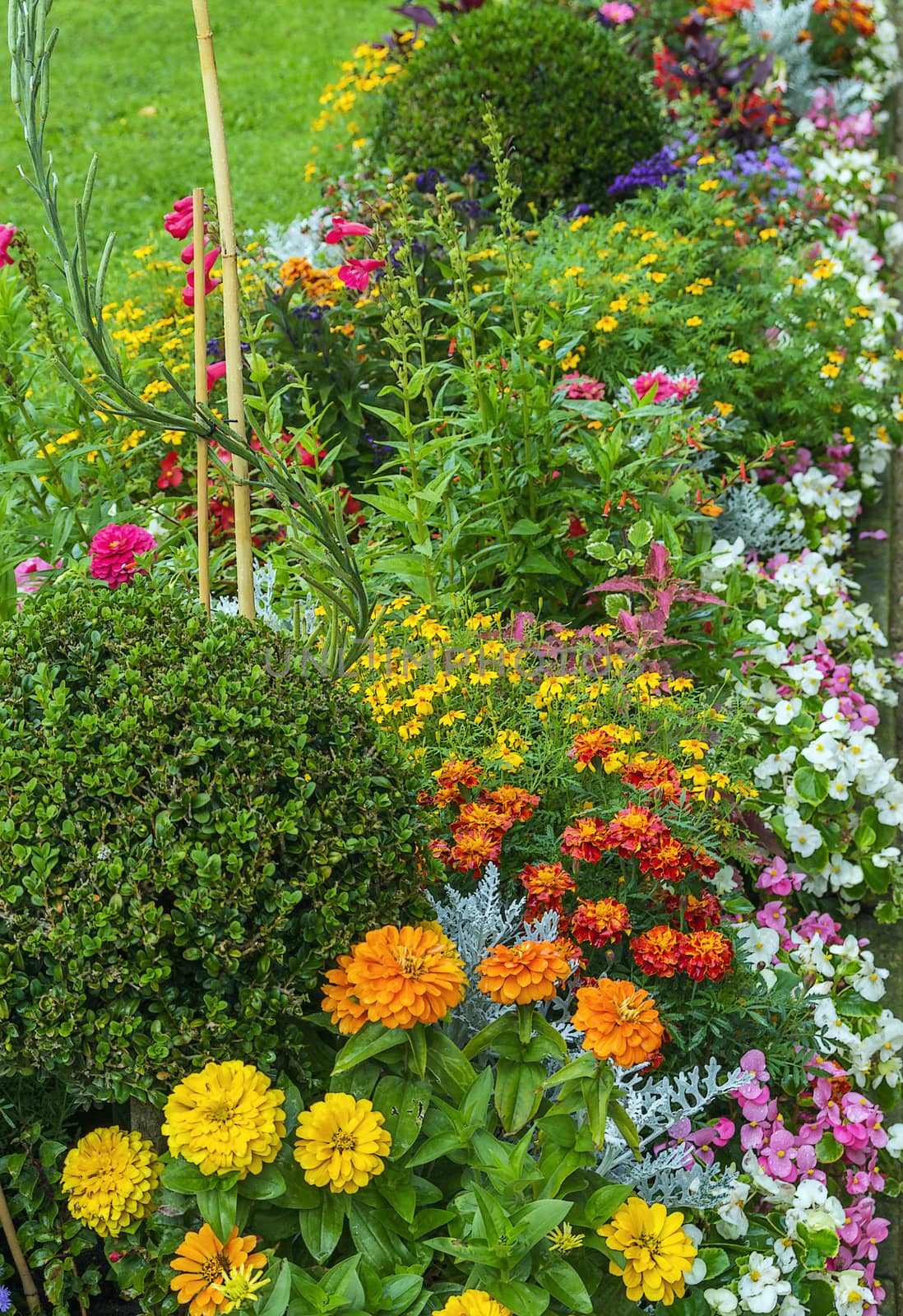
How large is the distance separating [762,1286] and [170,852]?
1.23 meters

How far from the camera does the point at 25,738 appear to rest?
72.7 inches

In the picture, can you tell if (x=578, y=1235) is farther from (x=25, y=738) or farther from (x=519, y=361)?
(x=519, y=361)

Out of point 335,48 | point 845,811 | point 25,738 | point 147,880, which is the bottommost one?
point 845,811

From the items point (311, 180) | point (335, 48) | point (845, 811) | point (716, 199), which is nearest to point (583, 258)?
point (716, 199)

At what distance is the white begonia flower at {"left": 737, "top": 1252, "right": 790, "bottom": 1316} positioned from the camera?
204cm

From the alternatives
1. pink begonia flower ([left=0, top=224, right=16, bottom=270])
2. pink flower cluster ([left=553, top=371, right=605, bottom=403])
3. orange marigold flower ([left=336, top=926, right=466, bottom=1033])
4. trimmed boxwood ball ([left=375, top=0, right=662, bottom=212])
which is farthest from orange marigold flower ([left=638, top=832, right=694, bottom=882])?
trimmed boxwood ball ([left=375, top=0, right=662, bottom=212])

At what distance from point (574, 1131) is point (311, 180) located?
18.8 feet

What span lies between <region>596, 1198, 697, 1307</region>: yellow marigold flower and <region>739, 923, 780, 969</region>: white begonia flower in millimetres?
870

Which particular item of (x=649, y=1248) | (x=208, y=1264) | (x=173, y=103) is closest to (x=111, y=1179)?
(x=208, y=1264)

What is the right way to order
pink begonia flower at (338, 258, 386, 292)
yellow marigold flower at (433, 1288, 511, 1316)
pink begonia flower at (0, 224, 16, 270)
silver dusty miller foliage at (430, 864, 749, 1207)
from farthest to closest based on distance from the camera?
1. pink begonia flower at (338, 258, 386, 292)
2. pink begonia flower at (0, 224, 16, 270)
3. silver dusty miller foliage at (430, 864, 749, 1207)
4. yellow marigold flower at (433, 1288, 511, 1316)

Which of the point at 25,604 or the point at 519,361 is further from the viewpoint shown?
the point at 519,361

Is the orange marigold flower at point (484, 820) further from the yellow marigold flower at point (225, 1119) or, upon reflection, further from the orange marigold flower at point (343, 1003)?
the yellow marigold flower at point (225, 1119)

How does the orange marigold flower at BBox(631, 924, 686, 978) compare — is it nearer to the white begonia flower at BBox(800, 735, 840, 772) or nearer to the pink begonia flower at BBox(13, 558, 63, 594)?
the white begonia flower at BBox(800, 735, 840, 772)

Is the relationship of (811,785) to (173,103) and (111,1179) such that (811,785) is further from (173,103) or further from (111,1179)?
(173,103)
